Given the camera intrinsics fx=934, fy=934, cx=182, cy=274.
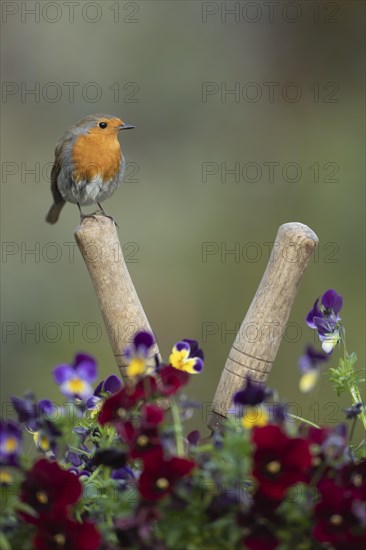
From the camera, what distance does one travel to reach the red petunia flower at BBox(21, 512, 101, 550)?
29.7 inches

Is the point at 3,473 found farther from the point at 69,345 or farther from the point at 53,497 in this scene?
the point at 69,345

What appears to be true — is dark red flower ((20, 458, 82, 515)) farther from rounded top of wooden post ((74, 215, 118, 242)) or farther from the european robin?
the european robin

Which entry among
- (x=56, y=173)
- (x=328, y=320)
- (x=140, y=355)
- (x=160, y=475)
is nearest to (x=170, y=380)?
(x=140, y=355)

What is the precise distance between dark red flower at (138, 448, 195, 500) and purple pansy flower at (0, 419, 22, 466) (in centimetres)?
11

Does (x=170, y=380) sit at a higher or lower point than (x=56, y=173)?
lower

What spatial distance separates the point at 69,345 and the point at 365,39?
1.48 meters

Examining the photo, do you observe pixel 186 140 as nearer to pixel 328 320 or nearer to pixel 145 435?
pixel 328 320

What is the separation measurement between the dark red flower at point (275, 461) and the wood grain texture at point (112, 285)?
43 cm

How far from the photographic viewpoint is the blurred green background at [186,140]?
126 inches

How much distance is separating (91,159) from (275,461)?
1.53 m

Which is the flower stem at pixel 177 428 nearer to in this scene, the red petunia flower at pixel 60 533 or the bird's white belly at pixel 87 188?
the red petunia flower at pixel 60 533

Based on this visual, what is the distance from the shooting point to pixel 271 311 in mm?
1155

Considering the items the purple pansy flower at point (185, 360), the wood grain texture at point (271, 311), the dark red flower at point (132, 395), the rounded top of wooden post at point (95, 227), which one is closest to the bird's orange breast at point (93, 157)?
the rounded top of wooden post at point (95, 227)

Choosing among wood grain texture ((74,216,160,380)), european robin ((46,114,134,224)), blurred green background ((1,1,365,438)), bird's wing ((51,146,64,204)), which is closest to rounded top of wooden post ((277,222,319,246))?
wood grain texture ((74,216,160,380))
